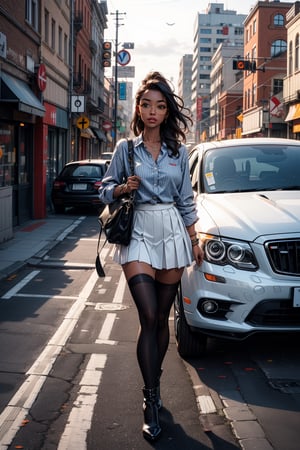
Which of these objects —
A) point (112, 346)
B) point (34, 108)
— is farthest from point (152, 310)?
point (34, 108)

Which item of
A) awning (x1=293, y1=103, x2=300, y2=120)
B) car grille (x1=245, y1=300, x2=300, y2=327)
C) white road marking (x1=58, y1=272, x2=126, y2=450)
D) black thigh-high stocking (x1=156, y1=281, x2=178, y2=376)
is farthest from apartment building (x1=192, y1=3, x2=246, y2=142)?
black thigh-high stocking (x1=156, y1=281, x2=178, y2=376)

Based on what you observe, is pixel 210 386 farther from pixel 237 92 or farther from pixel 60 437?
pixel 237 92

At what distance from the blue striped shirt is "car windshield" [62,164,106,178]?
15.5m

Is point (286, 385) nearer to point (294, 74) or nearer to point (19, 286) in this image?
point (19, 286)

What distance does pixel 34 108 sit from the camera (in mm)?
15195

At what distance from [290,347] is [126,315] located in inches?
80.5

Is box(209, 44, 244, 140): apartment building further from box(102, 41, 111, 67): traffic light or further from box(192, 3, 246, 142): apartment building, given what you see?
box(192, 3, 246, 142): apartment building

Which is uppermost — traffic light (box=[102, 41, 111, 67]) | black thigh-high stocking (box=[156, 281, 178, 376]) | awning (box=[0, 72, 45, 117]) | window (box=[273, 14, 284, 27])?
window (box=[273, 14, 284, 27])

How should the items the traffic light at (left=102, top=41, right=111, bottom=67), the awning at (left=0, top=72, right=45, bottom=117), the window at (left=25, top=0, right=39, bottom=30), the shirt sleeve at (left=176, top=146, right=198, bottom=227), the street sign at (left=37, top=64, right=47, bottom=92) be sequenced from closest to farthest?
Answer: the shirt sleeve at (left=176, top=146, right=198, bottom=227), the awning at (left=0, top=72, right=45, bottom=117), the street sign at (left=37, top=64, right=47, bottom=92), the window at (left=25, top=0, right=39, bottom=30), the traffic light at (left=102, top=41, right=111, bottom=67)

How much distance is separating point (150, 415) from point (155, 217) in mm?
1160

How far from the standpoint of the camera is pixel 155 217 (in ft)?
13.0

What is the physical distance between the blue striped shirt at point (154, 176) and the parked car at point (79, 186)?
15.0 m

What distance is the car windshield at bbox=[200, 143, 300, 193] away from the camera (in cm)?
614

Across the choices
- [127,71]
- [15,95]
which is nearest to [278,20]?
[127,71]
